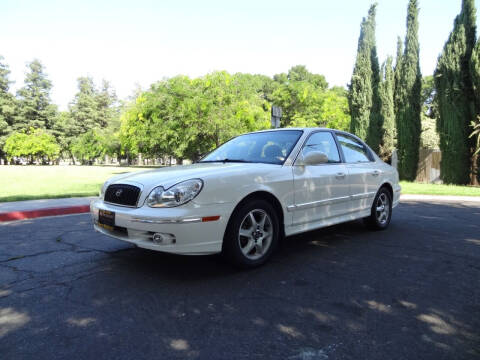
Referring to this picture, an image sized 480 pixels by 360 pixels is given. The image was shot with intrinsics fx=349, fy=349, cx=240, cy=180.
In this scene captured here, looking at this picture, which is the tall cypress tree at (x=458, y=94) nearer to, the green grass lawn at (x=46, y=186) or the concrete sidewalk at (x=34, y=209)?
the green grass lawn at (x=46, y=186)

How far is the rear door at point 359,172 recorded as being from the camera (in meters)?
4.91

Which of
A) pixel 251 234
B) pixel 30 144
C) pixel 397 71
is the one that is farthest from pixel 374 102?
pixel 30 144

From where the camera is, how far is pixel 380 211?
569 centimetres

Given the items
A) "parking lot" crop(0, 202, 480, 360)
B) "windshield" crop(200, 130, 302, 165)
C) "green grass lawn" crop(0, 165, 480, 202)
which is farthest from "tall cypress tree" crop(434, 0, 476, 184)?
"windshield" crop(200, 130, 302, 165)

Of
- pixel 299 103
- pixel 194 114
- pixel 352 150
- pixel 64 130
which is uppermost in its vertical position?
pixel 64 130

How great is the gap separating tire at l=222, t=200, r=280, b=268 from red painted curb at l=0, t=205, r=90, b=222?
18.5 feet

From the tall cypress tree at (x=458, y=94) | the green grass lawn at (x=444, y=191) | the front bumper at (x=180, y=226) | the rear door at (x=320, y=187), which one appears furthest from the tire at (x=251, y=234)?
the tall cypress tree at (x=458, y=94)

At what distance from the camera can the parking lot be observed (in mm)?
2193

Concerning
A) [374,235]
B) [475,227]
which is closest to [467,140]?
[475,227]

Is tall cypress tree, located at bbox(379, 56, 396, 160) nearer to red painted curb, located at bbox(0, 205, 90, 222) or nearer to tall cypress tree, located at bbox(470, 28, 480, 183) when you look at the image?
tall cypress tree, located at bbox(470, 28, 480, 183)

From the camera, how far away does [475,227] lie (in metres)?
6.07

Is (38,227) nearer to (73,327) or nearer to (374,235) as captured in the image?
(73,327)

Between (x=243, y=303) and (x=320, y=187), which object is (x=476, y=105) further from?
(x=243, y=303)

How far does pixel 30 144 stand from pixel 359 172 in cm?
6822
